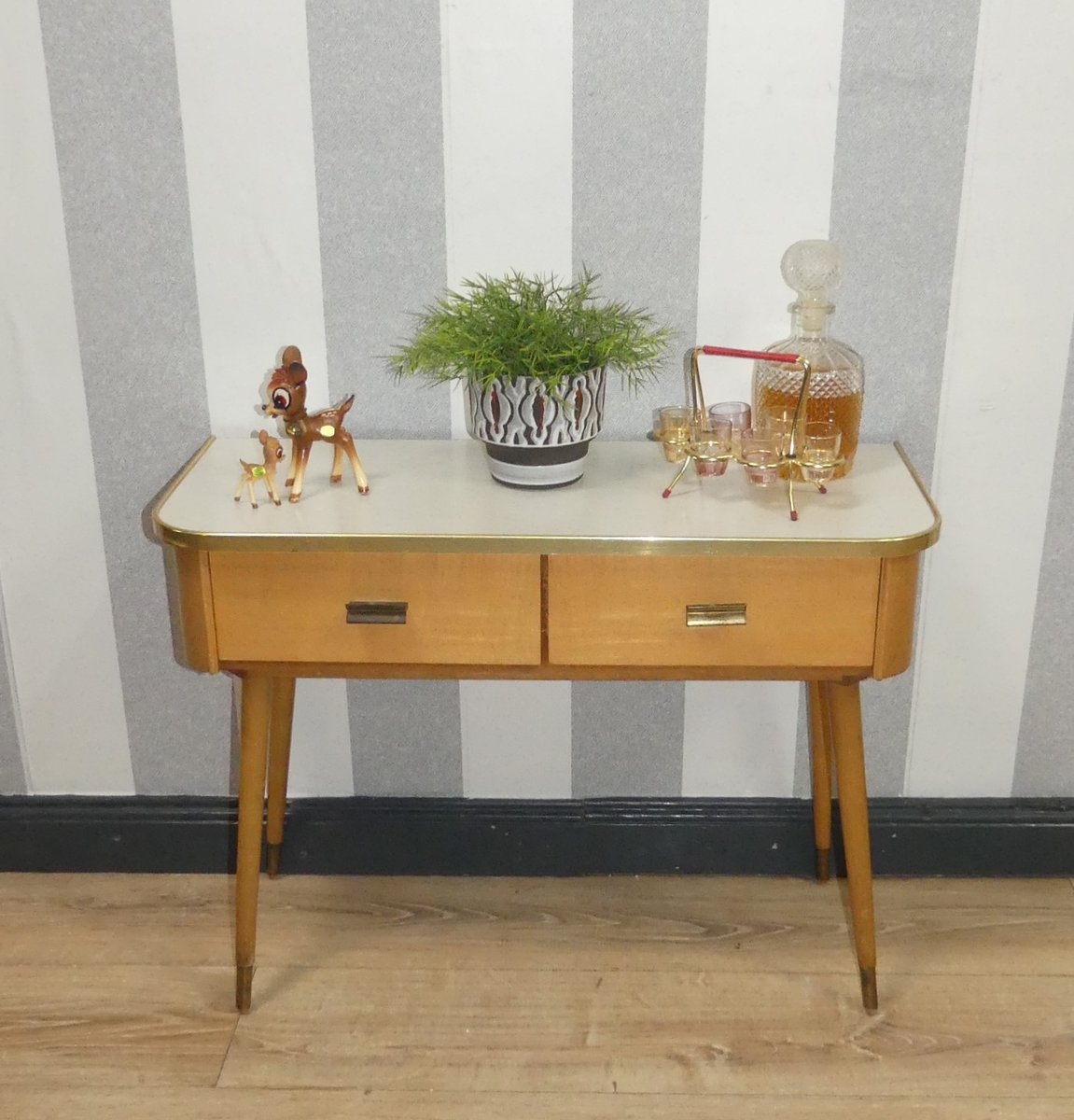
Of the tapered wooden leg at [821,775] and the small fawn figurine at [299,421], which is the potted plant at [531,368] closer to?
the small fawn figurine at [299,421]

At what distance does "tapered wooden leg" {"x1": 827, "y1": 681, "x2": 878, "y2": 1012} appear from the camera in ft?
5.47

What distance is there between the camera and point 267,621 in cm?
159

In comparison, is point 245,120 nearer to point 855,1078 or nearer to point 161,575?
point 161,575

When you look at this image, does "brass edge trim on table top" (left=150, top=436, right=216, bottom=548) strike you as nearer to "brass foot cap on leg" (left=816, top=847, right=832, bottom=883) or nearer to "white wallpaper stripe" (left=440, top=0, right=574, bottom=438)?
"white wallpaper stripe" (left=440, top=0, right=574, bottom=438)

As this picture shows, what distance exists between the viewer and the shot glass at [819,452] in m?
1.62

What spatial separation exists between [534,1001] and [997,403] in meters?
1.11

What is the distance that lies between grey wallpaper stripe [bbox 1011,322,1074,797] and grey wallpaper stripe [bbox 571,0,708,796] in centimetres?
59

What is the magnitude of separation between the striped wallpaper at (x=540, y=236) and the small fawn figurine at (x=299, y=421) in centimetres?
22

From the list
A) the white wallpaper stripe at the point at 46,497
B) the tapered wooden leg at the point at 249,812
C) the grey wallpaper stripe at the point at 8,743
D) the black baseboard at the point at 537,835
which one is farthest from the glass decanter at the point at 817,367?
the grey wallpaper stripe at the point at 8,743

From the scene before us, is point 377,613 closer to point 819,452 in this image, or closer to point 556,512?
point 556,512

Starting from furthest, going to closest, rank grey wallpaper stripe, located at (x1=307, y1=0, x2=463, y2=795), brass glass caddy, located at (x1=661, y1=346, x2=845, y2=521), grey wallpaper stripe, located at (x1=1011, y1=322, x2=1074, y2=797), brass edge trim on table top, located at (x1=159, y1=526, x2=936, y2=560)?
grey wallpaper stripe, located at (x1=1011, y1=322, x2=1074, y2=797)
grey wallpaper stripe, located at (x1=307, y1=0, x2=463, y2=795)
brass glass caddy, located at (x1=661, y1=346, x2=845, y2=521)
brass edge trim on table top, located at (x1=159, y1=526, x2=936, y2=560)

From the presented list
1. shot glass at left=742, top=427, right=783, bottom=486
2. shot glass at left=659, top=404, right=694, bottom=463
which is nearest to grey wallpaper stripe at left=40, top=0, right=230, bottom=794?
shot glass at left=659, top=404, right=694, bottom=463

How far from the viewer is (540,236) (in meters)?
1.80

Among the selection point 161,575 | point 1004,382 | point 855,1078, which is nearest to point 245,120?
point 161,575
